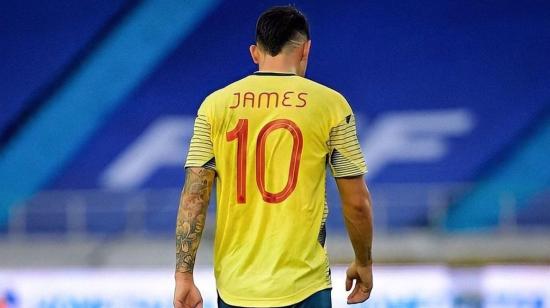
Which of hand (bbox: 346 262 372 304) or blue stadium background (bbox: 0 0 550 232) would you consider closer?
hand (bbox: 346 262 372 304)

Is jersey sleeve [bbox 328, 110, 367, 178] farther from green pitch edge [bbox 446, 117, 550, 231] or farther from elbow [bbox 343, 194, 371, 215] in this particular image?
green pitch edge [bbox 446, 117, 550, 231]

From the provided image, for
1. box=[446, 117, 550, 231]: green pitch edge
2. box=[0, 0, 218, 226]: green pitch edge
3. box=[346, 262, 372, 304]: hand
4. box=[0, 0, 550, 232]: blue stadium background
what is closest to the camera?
box=[346, 262, 372, 304]: hand

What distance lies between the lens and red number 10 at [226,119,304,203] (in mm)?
2455

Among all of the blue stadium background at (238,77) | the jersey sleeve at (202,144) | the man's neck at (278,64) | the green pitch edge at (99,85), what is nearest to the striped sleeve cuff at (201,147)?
the jersey sleeve at (202,144)

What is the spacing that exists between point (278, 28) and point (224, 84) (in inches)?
332

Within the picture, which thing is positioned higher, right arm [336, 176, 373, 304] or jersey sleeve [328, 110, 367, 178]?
jersey sleeve [328, 110, 367, 178]

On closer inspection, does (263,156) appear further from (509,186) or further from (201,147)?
(509,186)

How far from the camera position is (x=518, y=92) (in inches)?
407

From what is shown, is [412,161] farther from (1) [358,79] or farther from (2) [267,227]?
(2) [267,227]

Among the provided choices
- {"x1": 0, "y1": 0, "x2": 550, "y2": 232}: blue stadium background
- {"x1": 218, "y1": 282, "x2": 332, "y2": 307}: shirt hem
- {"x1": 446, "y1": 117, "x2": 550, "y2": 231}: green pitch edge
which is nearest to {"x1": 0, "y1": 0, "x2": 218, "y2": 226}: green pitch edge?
{"x1": 0, "y1": 0, "x2": 550, "y2": 232}: blue stadium background

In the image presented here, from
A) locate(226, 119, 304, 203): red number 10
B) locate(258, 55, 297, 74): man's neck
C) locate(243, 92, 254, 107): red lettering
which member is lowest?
locate(226, 119, 304, 203): red number 10

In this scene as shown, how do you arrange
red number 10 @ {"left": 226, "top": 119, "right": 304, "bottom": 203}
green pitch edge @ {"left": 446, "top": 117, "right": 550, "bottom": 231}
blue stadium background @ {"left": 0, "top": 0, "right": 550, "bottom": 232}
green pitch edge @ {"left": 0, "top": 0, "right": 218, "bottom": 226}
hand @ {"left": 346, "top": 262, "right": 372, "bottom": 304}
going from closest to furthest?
red number 10 @ {"left": 226, "top": 119, "right": 304, "bottom": 203} < hand @ {"left": 346, "top": 262, "right": 372, "bottom": 304} < green pitch edge @ {"left": 446, "top": 117, "right": 550, "bottom": 231} < blue stadium background @ {"left": 0, "top": 0, "right": 550, "bottom": 232} < green pitch edge @ {"left": 0, "top": 0, "right": 218, "bottom": 226}

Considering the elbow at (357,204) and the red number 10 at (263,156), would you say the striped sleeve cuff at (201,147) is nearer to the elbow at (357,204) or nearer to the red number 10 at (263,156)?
the red number 10 at (263,156)

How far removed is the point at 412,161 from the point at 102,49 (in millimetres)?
3205
